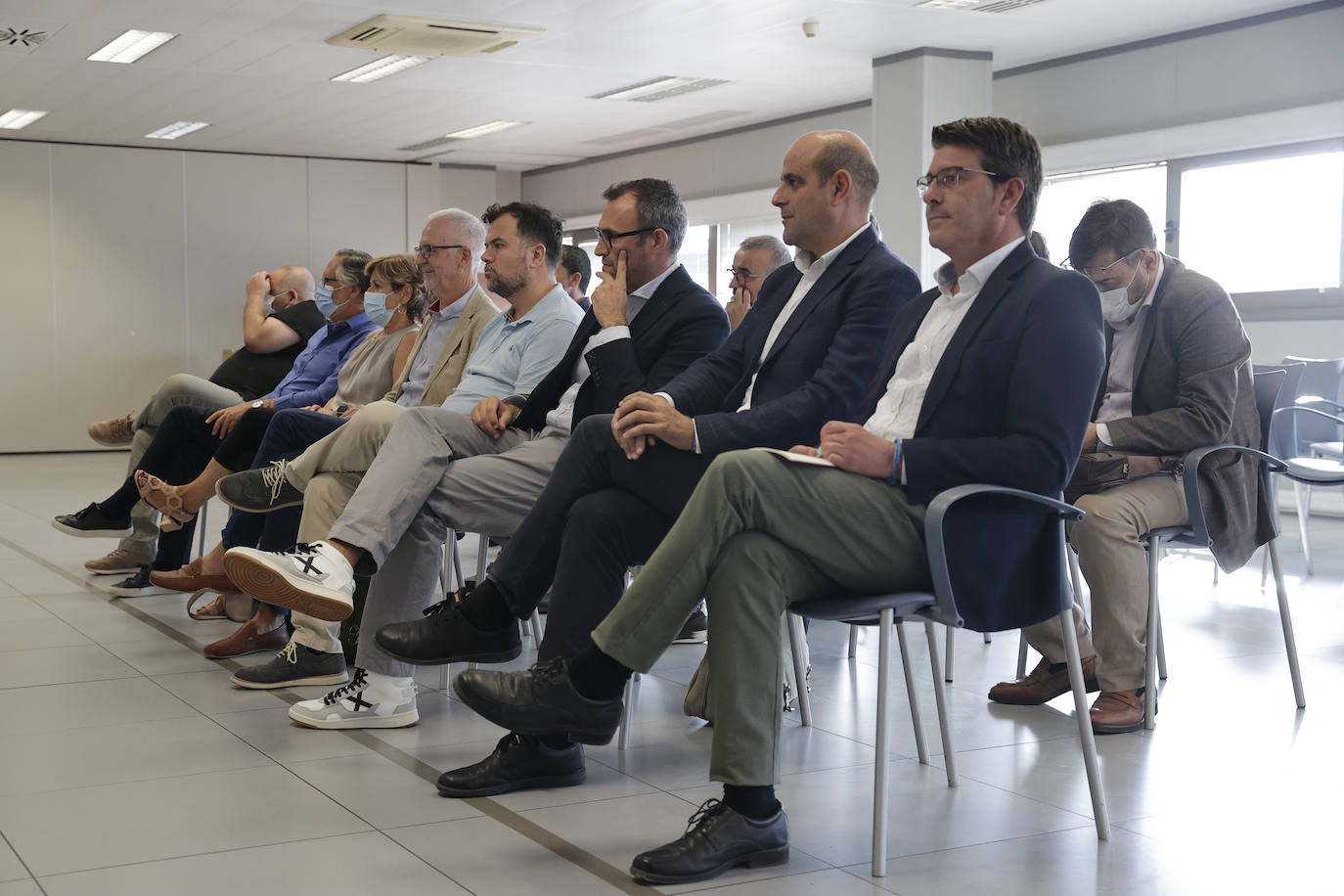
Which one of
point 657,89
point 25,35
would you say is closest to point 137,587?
point 25,35

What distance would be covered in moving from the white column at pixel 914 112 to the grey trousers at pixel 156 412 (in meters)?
4.55

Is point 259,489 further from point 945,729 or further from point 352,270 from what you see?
point 945,729

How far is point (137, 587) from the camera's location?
15.9 ft

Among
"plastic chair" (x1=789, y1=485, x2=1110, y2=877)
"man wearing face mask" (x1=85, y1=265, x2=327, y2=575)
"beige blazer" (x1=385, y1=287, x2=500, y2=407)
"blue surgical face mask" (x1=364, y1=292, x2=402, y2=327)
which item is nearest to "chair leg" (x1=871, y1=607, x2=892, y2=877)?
"plastic chair" (x1=789, y1=485, x2=1110, y2=877)

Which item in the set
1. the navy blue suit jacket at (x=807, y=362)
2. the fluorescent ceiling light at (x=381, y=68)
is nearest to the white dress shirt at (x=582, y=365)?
the navy blue suit jacket at (x=807, y=362)

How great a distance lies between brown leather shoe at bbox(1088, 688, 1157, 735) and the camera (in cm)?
299

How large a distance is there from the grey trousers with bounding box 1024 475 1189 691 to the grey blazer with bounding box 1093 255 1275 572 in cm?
11

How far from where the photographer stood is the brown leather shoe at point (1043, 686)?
3289 mm

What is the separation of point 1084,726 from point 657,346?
4.27 feet

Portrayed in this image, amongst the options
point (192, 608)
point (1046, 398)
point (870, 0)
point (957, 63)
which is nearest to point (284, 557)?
point (1046, 398)

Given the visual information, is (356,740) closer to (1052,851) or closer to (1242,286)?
(1052,851)

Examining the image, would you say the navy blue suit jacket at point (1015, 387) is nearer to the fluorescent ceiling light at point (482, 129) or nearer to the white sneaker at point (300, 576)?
the white sneaker at point (300, 576)

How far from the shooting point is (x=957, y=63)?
827 cm

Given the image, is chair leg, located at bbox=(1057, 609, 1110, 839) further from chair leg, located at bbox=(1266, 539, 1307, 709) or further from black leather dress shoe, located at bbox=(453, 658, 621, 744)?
chair leg, located at bbox=(1266, 539, 1307, 709)
